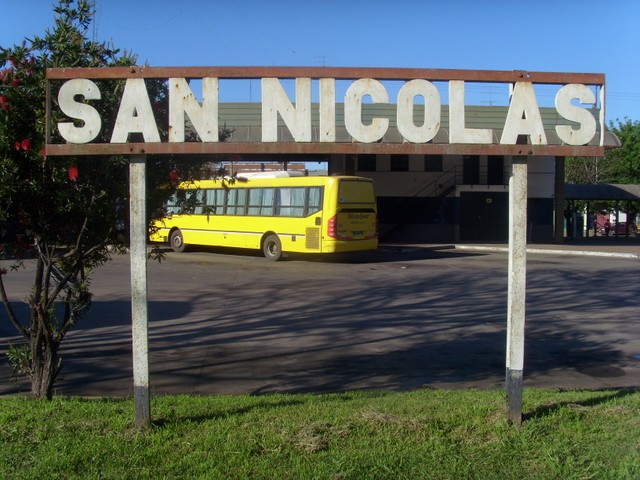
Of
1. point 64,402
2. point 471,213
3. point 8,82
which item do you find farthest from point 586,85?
point 471,213

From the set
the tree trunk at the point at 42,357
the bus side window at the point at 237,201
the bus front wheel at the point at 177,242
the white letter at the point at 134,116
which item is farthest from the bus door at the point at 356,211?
the white letter at the point at 134,116

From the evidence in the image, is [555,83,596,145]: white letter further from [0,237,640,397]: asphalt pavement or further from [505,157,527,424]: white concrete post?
[0,237,640,397]: asphalt pavement

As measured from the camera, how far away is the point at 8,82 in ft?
17.9

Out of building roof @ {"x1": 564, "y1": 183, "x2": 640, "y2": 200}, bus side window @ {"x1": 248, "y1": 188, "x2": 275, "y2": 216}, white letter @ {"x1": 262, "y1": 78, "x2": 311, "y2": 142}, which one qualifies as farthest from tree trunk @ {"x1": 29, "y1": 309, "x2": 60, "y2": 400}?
building roof @ {"x1": 564, "y1": 183, "x2": 640, "y2": 200}

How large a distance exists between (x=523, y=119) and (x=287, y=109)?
5.72 ft

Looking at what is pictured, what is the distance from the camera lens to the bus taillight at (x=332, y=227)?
74.8ft

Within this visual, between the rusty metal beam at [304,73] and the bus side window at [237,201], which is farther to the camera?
the bus side window at [237,201]

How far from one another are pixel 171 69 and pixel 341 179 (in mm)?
18770

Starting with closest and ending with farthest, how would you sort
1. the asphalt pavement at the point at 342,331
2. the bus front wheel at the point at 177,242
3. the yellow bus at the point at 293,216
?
1. the asphalt pavement at the point at 342,331
2. the yellow bus at the point at 293,216
3. the bus front wheel at the point at 177,242

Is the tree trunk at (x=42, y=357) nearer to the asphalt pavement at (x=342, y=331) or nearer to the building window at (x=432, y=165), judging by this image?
the asphalt pavement at (x=342, y=331)

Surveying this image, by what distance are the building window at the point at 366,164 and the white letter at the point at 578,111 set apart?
1174 inches

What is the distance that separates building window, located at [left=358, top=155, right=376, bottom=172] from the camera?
115 feet

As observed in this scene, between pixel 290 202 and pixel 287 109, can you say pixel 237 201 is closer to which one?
pixel 290 202

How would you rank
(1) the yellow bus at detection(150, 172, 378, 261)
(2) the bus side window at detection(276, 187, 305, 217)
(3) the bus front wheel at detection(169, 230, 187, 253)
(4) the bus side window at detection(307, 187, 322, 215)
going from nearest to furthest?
(1) the yellow bus at detection(150, 172, 378, 261), (4) the bus side window at detection(307, 187, 322, 215), (2) the bus side window at detection(276, 187, 305, 217), (3) the bus front wheel at detection(169, 230, 187, 253)
